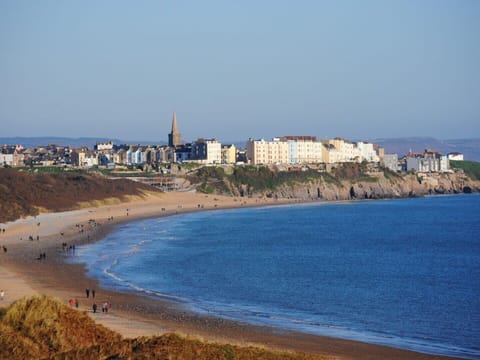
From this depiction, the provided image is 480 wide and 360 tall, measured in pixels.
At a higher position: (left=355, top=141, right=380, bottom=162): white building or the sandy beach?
(left=355, top=141, right=380, bottom=162): white building

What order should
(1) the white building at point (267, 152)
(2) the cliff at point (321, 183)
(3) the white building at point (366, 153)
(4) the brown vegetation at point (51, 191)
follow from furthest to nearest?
1. (3) the white building at point (366, 153)
2. (1) the white building at point (267, 152)
3. (2) the cliff at point (321, 183)
4. (4) the brown vegetation at point (51, 191)

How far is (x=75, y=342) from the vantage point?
1475cm

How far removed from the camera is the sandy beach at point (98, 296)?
79.5 ft

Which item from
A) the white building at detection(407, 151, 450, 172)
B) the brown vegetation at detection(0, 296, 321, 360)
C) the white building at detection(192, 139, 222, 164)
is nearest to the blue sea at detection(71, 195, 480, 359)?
the brown vegetation at detection(0, 296, 321, 360)

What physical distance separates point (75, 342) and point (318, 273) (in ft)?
89.2

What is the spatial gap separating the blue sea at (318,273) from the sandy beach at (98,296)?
1.07 m

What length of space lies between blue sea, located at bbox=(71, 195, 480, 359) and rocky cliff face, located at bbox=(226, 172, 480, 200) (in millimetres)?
45590

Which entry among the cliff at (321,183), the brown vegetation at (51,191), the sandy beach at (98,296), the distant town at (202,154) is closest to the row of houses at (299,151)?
the distant town at (202,154)

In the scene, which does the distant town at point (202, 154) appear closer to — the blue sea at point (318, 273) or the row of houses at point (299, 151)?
the row of houses at point (299, 151)

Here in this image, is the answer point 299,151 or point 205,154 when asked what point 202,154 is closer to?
point 205,154

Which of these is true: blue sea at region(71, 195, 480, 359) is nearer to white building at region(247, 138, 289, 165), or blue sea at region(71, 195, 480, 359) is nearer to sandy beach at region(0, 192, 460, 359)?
sandy beach at region(0, 192, 460, 359)

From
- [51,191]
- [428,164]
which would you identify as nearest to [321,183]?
[428,164]

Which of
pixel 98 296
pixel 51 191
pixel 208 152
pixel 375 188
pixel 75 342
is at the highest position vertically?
pixel 208 152

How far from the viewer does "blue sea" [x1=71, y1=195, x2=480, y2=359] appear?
92.2 feet
